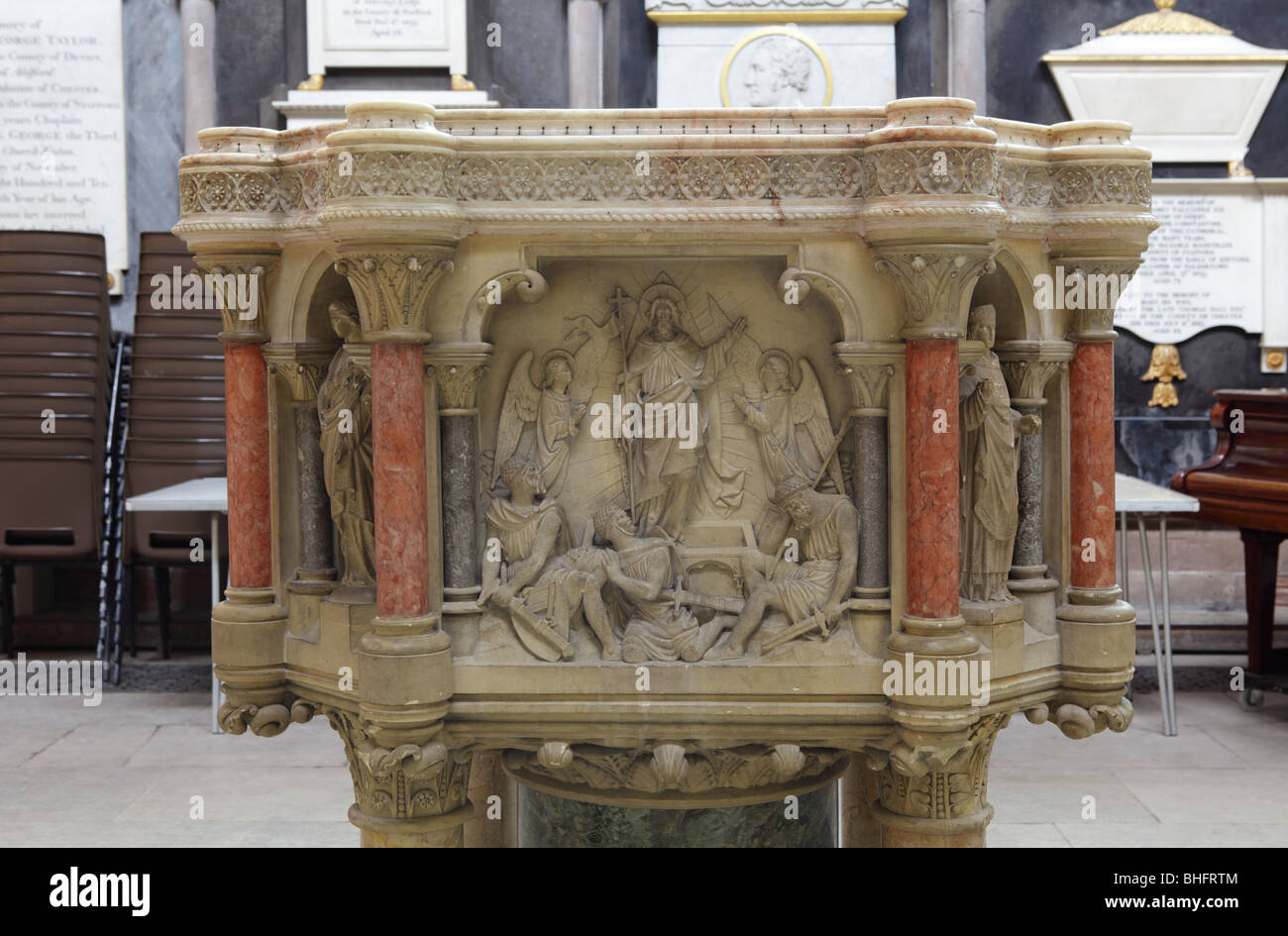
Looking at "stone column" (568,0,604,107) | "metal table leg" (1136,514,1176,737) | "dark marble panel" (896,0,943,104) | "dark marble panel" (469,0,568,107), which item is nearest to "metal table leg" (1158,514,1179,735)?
"metal table leg" (1136,514,1176,737)

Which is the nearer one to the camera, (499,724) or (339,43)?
(499,724)

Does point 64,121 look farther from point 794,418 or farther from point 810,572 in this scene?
point 810,572

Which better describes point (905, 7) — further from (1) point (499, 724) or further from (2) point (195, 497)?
(1) point (499, 724)

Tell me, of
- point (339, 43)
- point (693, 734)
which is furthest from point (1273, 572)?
point (339, 43)

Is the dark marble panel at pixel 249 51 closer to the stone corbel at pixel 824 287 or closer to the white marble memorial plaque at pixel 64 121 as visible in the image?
the white marble memorial plaque at pixel 64 121

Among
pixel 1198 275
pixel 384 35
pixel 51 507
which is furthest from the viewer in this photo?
pixel 1198 275

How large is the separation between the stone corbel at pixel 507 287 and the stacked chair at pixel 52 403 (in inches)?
195

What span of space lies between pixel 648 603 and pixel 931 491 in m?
0.76

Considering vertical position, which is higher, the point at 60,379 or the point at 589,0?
the point at 589,0

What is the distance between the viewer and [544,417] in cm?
362

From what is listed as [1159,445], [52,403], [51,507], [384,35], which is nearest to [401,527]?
[51,507]

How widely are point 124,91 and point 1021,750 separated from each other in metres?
6.57

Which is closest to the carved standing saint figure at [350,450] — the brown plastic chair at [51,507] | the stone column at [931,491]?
the stone column at [931,491]
